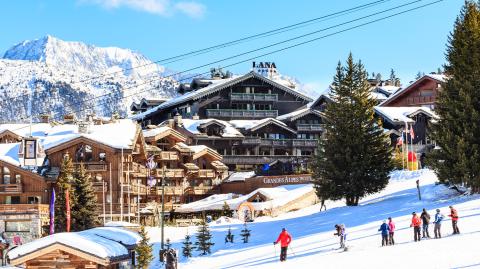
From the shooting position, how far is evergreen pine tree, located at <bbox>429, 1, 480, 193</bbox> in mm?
50438

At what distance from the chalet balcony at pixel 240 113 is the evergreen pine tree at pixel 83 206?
136 feet

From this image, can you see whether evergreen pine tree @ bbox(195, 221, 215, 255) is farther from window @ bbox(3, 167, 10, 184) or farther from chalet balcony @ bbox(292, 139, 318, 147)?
chalet balcony @ bbox(292, 139, 318, 147)

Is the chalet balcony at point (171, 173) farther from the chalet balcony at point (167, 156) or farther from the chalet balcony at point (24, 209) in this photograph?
the chalet balcony at point (24, 209)

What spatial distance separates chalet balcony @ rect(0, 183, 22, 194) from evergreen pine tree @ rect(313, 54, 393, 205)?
23991 millimetres

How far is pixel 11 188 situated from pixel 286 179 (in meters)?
25.2

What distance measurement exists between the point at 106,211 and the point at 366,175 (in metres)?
22.7

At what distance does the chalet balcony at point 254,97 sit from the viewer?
332ft

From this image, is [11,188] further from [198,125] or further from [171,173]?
[198,125]

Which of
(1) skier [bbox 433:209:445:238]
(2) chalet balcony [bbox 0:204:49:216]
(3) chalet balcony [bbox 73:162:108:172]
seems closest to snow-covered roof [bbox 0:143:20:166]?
(3) chalet balcony [bbox 73:162:108:172]

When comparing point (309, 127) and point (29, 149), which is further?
point (309, 127)

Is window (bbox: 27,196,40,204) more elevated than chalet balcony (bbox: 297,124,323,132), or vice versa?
chalet balcony (bbox: 297,124,323,132)

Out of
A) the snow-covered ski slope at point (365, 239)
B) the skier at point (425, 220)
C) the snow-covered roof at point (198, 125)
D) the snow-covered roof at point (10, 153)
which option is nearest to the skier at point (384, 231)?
the snow-covered ski slope at point (365, 239)

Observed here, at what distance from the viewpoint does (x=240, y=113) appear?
10125 centimetres

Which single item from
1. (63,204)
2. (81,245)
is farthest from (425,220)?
(63,204)
